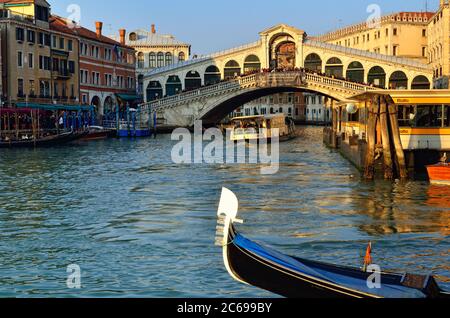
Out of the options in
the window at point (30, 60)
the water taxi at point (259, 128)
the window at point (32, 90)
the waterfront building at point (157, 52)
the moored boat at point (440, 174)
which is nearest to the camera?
the moored boat at point (440, 174)

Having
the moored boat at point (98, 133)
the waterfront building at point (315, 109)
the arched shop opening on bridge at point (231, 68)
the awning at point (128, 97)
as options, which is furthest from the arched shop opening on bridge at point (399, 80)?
the waterfront building at point (315, 109)

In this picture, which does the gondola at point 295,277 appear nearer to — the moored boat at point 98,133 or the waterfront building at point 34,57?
the waterfront building at point 34,57

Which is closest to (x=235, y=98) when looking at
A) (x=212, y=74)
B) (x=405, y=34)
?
(x=212, y=74)

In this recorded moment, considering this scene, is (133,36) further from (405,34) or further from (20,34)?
(20,34)

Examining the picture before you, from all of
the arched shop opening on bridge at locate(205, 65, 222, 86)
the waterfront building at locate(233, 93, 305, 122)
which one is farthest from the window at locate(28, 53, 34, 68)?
the waterfront building at locate(233, 93, 305, 122)

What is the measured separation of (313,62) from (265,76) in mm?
6033

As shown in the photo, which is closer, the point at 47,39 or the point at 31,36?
the point at 31,36

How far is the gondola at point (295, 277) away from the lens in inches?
242

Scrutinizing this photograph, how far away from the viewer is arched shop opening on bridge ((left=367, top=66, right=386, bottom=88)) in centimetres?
4781

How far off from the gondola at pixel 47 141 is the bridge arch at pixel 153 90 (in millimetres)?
16995

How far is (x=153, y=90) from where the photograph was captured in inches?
2089

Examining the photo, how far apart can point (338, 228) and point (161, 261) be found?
3253mm
